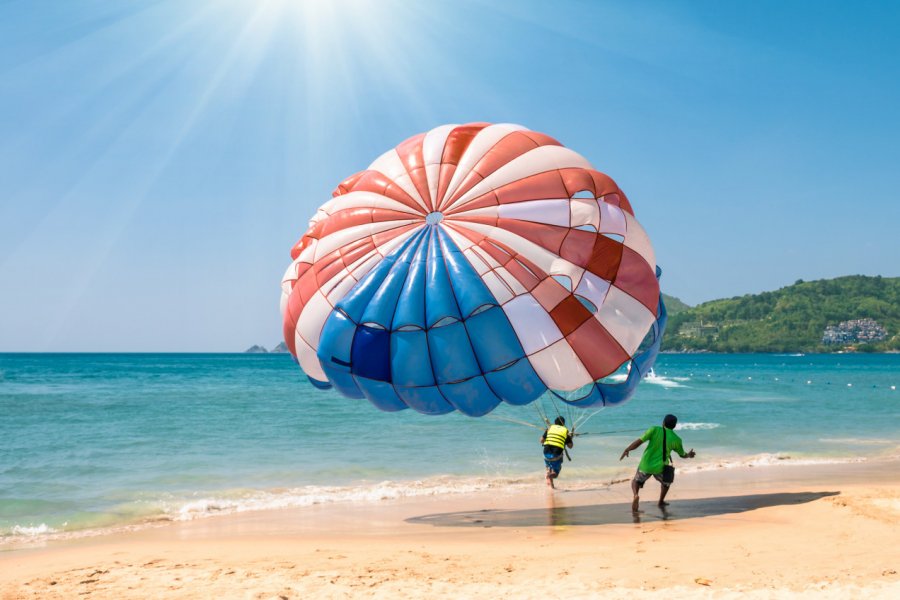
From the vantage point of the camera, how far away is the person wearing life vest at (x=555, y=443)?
32.7 feet

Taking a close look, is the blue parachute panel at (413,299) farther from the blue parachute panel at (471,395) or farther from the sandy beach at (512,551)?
the sandy beach at (512,551)

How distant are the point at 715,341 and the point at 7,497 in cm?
15676

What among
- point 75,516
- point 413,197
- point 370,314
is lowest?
point 75,516

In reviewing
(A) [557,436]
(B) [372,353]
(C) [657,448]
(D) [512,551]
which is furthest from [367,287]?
(C) [657,448]

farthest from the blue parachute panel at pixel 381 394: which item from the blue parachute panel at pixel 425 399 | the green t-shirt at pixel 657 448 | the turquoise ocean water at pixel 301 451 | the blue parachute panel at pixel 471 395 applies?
the green t-shirt at pixel 657 448

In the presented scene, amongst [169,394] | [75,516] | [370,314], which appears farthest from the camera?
[169,394]

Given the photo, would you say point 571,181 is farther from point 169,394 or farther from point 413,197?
point 169,394

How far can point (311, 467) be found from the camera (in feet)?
48.7

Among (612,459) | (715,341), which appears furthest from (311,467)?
(715,341)

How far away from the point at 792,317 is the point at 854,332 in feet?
40.0

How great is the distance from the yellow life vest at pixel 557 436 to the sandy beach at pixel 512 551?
37.8 inches

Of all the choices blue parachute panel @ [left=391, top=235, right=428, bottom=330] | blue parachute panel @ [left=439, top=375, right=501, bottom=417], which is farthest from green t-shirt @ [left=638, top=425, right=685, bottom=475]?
blue parachute panel @ [left=391, top=235, right=428, bottom=330]

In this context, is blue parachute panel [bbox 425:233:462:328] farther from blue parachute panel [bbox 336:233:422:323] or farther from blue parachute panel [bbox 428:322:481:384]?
blue parachute panel [bbox 336:233:422:323]

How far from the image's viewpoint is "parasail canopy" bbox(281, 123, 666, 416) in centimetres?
873
